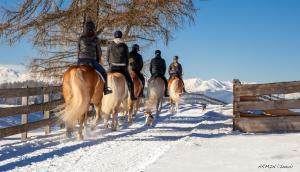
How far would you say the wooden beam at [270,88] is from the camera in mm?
10922

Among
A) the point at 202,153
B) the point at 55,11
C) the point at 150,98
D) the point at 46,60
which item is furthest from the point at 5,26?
the point at 202,153

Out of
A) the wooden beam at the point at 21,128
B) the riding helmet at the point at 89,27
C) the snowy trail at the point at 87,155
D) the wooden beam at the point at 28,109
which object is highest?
the riding helmet at the point at 89,27

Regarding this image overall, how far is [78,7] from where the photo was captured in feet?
51.5

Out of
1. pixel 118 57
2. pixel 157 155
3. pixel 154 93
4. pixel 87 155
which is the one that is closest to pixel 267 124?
pixel 118 57

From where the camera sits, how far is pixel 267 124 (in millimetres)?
10805

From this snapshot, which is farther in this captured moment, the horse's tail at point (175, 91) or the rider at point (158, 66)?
the horse's tail at point (175, 91)

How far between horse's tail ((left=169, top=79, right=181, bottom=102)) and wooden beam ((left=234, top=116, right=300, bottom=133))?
1019 centimetres

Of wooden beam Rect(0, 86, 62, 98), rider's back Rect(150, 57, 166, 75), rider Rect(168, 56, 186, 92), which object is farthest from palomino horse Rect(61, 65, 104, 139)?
rider Rect(168, 56, 186, 92)

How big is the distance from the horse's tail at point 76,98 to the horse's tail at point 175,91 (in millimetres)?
12028

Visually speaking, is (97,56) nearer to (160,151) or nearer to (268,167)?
(160,151)

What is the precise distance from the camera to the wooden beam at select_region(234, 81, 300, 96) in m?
10.9

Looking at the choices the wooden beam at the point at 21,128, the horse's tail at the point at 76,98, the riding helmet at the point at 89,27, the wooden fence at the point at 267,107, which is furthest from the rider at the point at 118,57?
the wooden fence at the point at 267,107

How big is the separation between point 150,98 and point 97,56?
6.54m

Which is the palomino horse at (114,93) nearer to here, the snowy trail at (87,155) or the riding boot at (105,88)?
the riding boot at (105,88)
